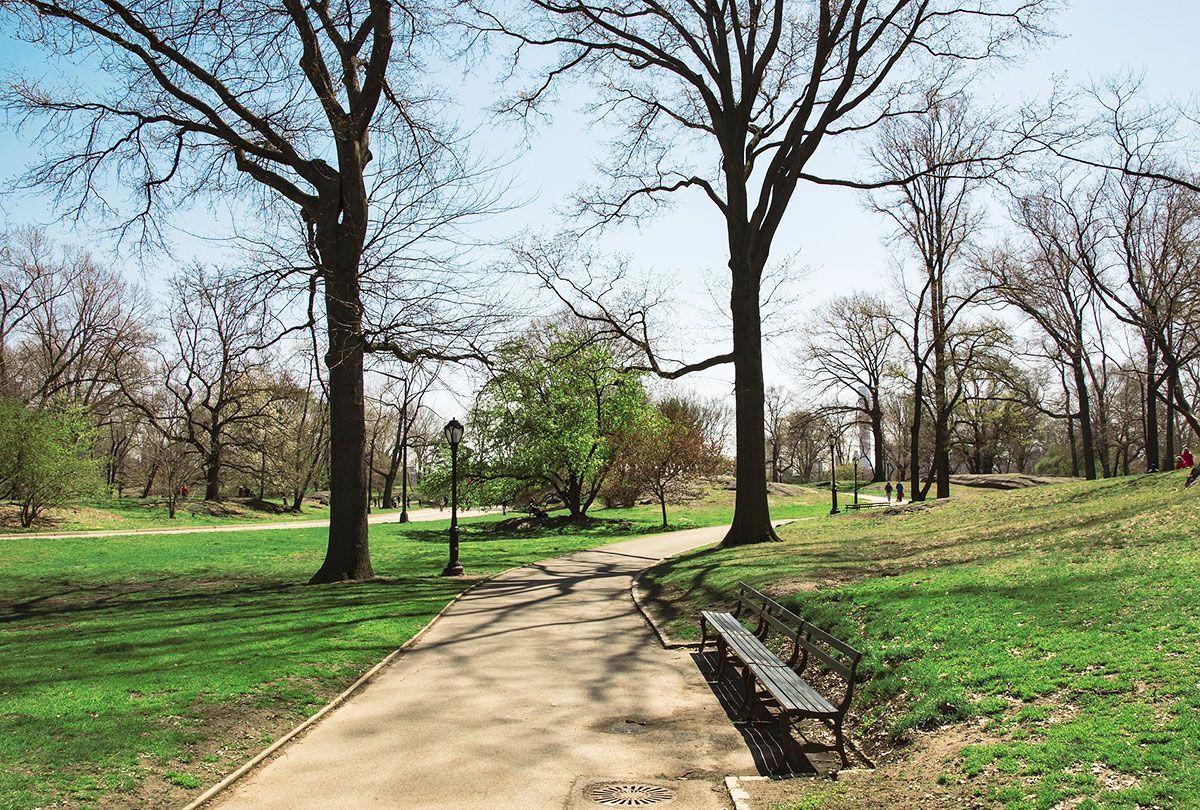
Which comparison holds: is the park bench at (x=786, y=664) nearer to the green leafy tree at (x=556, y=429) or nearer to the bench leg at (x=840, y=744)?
the bench leg at (x=840, y=744)

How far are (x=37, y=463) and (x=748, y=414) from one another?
75.7 feet

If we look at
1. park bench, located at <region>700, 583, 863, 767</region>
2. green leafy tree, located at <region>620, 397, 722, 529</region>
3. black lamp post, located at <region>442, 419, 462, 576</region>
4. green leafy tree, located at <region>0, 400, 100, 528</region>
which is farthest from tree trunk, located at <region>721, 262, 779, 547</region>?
green leafy tree, located at <region>0, 400, 100, 528</region>

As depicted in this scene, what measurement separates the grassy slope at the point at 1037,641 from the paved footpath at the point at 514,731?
1.29 meters

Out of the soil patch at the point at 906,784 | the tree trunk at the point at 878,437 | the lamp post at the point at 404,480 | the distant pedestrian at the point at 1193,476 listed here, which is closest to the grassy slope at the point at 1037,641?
the soil patch at the point at 906,784

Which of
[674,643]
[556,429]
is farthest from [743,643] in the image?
[556,429]

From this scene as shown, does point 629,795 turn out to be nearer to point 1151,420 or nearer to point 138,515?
point 1151,420

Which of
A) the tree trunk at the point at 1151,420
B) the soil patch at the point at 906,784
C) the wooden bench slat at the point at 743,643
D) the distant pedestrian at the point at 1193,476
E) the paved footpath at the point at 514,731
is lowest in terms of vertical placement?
the paved footpath at the point at 514,731

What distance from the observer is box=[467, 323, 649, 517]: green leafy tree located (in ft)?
109

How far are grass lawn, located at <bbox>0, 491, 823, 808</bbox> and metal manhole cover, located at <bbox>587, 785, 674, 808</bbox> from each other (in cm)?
264

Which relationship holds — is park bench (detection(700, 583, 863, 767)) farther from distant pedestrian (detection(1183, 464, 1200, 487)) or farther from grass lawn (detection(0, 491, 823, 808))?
distant pedestrian (detection(1183, 464, 1200, 487))

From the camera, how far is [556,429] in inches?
1315

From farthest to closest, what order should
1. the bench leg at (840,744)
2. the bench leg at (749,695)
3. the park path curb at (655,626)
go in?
the park path curb at (655,626) < the bench leg at (749,695) < the bench leg at (840,744)

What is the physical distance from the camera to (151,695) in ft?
22.8

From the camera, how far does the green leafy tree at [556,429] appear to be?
3325cm
